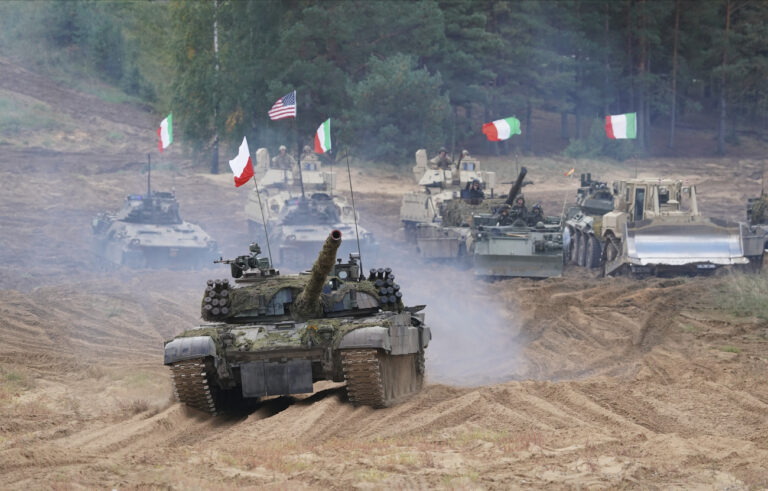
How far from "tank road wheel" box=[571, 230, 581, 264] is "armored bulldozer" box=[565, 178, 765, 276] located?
2.16 metres

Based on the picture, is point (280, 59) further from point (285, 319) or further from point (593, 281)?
point (285, 319)

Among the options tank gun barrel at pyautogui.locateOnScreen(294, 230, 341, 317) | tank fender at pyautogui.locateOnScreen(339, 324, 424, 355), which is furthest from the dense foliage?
tank fender at pyautogui.locateOnScreen(339, 324, 424, 355)

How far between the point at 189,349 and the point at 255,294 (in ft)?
5.53

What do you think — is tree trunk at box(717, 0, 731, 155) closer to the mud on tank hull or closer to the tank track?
the mud on tank hull

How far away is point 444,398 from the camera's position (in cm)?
1340

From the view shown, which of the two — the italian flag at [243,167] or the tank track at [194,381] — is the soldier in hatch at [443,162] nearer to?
the italian flag at [243,167]

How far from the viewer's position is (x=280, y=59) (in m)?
46.3

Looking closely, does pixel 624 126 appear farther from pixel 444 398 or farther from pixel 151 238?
pixel 444 398

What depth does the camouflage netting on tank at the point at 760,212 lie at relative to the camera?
28453mm

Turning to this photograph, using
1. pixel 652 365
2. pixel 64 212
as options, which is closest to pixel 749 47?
pixel 64 212

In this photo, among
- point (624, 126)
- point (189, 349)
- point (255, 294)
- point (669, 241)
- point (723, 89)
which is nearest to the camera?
point (189, 349)

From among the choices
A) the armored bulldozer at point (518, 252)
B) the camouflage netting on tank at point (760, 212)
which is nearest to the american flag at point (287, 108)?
the armored bulldozer at point (518, 252)

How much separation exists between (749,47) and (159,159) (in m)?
25.6

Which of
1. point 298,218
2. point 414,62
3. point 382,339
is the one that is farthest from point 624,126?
point 382,339
